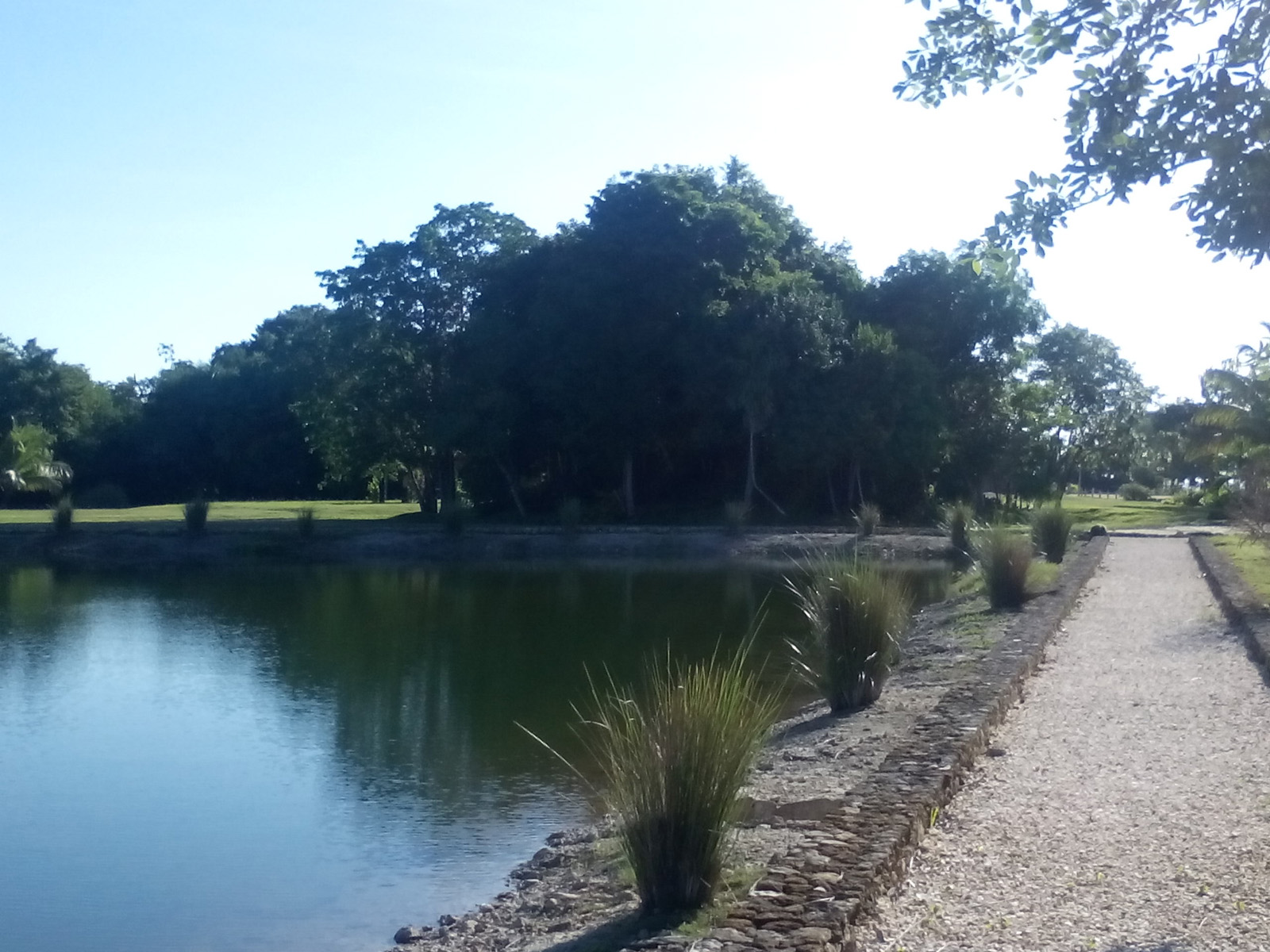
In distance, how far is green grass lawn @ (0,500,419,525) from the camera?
32656mm

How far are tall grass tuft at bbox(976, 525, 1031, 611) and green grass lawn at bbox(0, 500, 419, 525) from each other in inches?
848

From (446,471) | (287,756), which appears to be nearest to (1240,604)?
(287,756)

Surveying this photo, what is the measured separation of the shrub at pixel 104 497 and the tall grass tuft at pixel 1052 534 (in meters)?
38.6

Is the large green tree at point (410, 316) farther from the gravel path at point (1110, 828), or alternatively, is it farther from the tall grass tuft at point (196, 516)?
the gravel path at point (1110, 828)

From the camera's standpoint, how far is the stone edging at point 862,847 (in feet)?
14.0

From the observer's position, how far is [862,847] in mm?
5020

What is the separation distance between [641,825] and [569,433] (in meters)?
29.3

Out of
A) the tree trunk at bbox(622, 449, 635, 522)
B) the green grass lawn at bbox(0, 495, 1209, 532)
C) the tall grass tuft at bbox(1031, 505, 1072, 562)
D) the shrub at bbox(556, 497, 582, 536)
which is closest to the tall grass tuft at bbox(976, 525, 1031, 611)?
the tall grass tuft at bbox(1031, 505, 1072, 562)

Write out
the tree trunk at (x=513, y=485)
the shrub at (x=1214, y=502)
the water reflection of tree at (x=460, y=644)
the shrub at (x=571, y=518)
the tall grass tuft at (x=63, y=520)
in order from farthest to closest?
the tree trunk at (x=513, y=485) → the shrub at (x=1214, y=502) → the shrub at (x=571, y=518) → the tall grass tuft at (x=63, y=520) → the water reflection of tree at (x=460, y=644)

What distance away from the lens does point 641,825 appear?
4812 millimetres

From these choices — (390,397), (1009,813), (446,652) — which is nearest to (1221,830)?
(1009,813)


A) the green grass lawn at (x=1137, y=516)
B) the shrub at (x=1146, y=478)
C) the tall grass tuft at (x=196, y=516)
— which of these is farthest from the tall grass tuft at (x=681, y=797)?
the shrub at (x=1146, y=478)

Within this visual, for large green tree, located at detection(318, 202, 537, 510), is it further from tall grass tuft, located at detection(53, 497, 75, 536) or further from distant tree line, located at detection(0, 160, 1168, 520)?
tall grass tuft, located at detection(53, 497, 75, 536)

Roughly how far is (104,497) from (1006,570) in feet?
145
